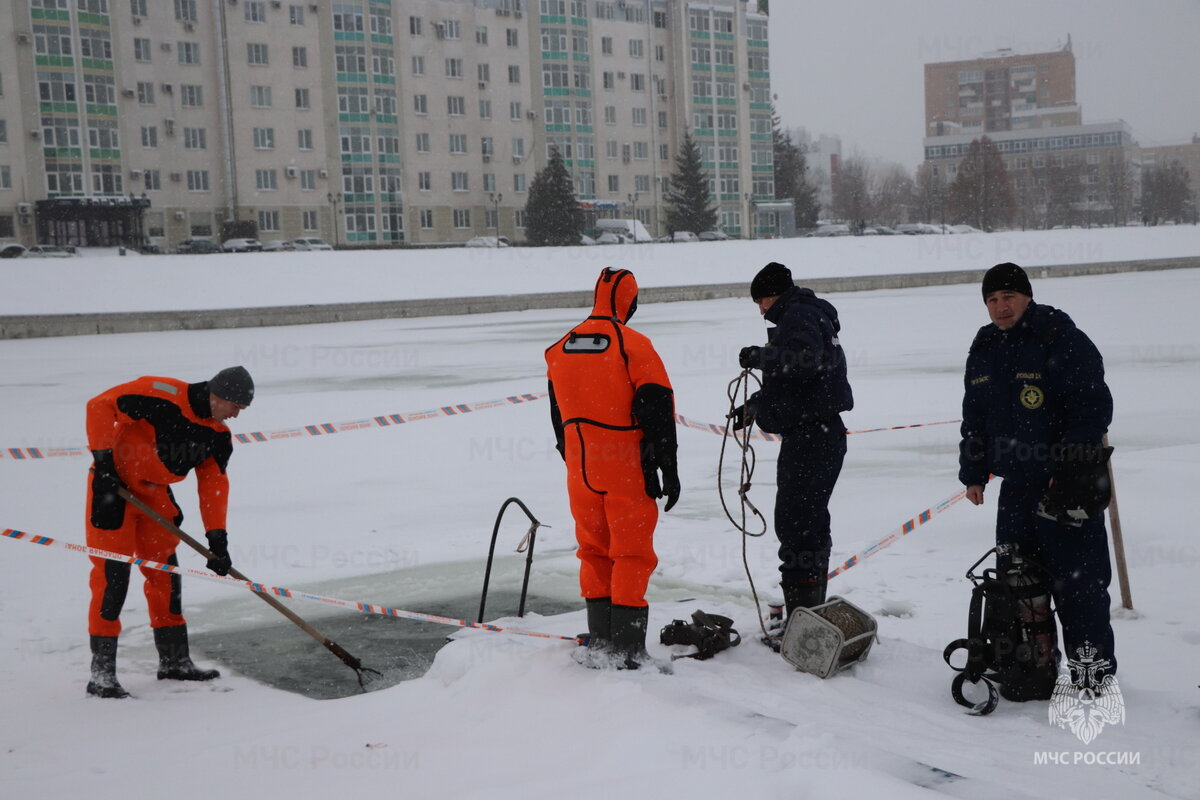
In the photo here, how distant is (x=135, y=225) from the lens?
6009 cm

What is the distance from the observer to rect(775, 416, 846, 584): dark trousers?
188 inches

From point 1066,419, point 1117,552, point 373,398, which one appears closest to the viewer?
point 1066,419

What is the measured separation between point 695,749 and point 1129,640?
2454 millimetres

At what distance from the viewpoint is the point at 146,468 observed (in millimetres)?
4977

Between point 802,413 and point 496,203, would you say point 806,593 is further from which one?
point 496,203

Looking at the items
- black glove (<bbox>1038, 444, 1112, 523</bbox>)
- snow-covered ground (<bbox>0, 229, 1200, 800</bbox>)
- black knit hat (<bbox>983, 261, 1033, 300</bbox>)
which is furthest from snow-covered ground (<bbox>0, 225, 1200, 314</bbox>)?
black glove (<bbox>1038, 444, 1112, 523</bbox>)

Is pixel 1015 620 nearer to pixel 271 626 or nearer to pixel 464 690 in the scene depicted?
pixel 464 690

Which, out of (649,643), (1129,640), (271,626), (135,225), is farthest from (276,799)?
(135,225)

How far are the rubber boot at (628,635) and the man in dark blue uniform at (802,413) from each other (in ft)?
2.37

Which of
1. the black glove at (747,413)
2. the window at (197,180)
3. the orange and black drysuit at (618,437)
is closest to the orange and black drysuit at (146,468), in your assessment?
the orange and black drysuit at (618,437)

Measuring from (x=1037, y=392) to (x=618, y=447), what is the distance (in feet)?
5.39

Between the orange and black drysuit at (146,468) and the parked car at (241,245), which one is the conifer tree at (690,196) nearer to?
the parked car at (241,245)

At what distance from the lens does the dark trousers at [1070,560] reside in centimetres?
415

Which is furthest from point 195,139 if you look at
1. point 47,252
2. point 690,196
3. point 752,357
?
point 752,357
